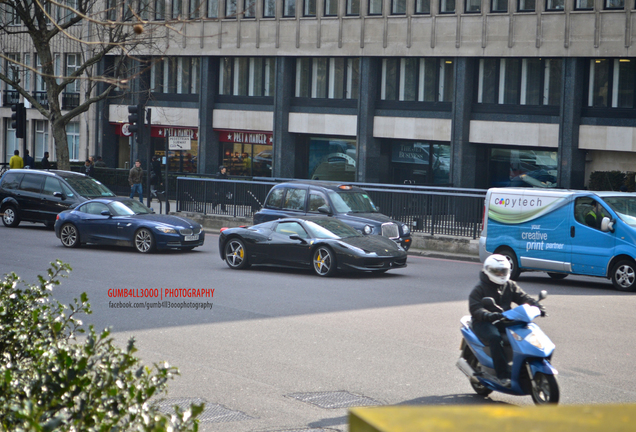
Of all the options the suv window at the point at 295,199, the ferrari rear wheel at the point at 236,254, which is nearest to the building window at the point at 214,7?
the suv window at the point at 295,199

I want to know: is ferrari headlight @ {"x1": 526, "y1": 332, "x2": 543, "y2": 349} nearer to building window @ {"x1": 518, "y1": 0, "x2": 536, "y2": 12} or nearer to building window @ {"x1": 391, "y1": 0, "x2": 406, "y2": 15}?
building window @ {"x1": 518, "y1": 0, "x2": 536, "y2": 12}

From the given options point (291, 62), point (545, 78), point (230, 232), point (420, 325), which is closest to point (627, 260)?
point (420, 325)

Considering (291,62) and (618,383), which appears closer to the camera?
(618,383)

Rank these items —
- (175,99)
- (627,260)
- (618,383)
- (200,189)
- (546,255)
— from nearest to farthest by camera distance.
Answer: (618,383)
(627,260)
(546,255)
(200,189)
(175,99)

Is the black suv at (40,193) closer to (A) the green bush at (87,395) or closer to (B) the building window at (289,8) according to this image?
(B) the building window at (289,8)

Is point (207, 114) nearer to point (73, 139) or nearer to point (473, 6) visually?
point (73, 139)

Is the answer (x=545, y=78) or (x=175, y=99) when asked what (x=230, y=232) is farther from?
(x=175, y=99)

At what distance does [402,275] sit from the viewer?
16797 mm

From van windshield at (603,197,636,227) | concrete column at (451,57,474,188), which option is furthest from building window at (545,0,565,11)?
van windshield at (603,197,636,227)

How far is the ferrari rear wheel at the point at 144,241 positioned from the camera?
64.6 feet

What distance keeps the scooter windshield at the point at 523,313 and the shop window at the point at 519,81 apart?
93.1ft

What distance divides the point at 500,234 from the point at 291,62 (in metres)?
26.2

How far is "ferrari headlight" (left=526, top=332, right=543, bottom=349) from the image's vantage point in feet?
22.7

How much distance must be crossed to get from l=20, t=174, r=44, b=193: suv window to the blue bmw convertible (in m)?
4.94
